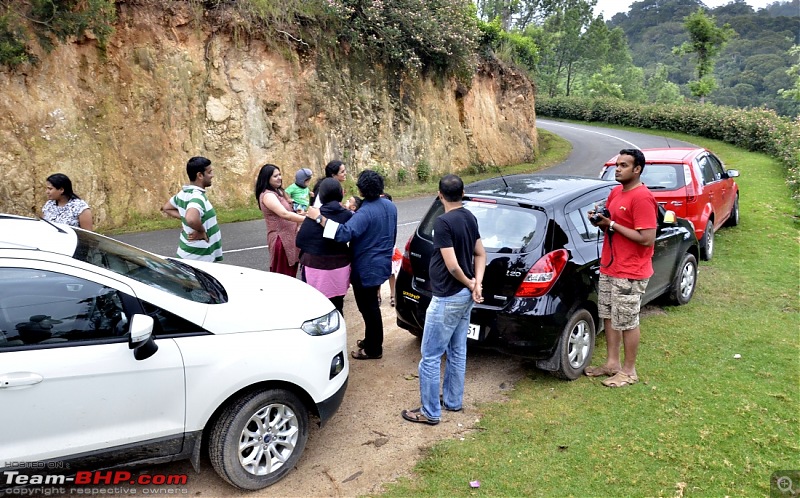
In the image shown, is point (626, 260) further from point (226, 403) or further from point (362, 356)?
point (226, 403)

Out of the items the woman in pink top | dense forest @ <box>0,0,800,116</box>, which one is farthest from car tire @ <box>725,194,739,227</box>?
dense forest @ <box>0,0,800,116</box>

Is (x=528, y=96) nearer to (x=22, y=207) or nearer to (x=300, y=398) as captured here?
(x=22, y=207)

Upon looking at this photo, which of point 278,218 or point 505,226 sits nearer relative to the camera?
point 505,226

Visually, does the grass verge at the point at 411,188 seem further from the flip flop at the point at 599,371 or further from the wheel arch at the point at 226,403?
the wheel arch at the point at 226,403

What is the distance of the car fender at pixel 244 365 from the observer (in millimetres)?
3342

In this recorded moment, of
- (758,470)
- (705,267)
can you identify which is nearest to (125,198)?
(705,267)

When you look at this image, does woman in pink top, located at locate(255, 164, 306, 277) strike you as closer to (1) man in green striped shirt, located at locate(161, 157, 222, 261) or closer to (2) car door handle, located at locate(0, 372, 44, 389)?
(1) man in green striped shirt, located at locate(161, 157, 222, 261)

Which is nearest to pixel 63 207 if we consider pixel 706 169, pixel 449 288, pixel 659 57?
pixel 449 288

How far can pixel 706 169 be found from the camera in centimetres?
915

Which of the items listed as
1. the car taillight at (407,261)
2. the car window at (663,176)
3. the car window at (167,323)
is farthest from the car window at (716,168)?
the car window at (167,323)

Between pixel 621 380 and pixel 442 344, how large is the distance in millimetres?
1744

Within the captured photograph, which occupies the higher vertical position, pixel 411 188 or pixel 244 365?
pixel 244 365

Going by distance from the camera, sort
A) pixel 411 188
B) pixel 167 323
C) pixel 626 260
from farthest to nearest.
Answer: pixel 411 188 → pixel 626 260 → pixel 167 323

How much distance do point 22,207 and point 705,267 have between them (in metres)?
12.4
